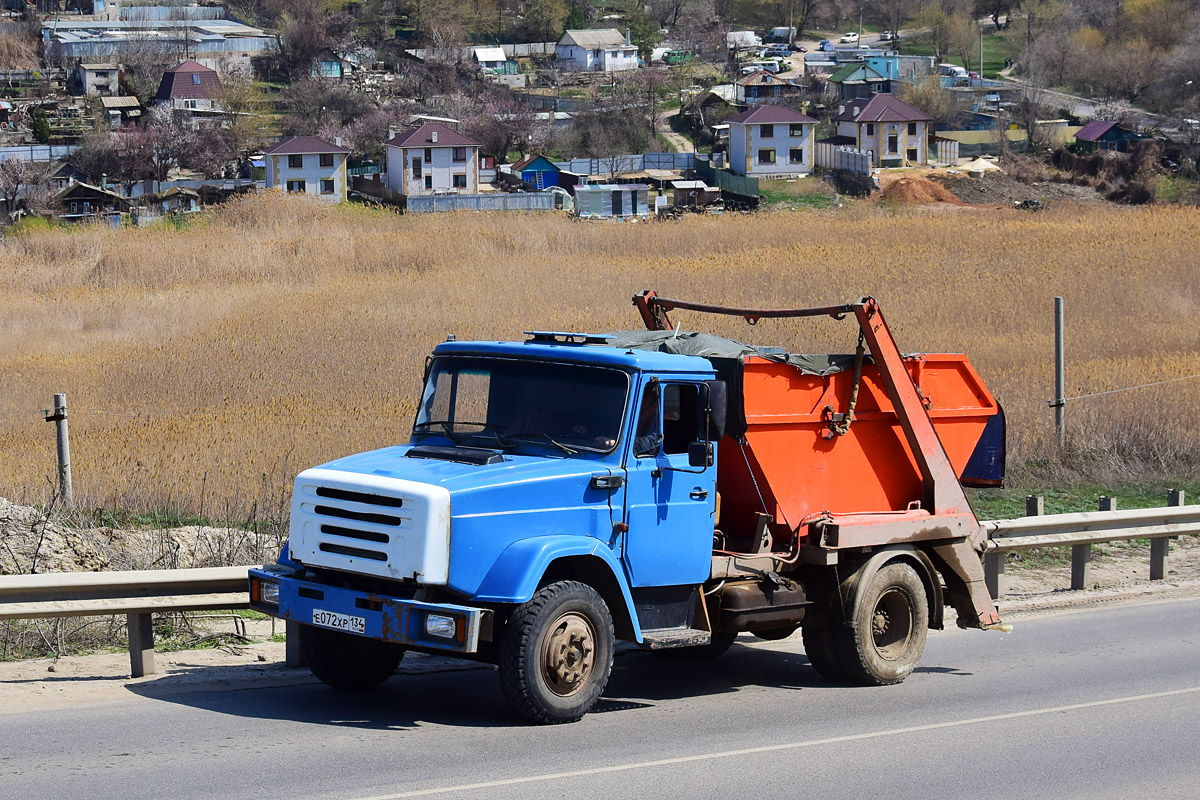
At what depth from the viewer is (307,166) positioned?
80875mm

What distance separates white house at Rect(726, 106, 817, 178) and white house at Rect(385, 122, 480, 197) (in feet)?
57.3

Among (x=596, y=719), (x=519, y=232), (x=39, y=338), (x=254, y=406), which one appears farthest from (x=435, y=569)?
(x=519, y=232)

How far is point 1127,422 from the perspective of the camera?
19.6 m

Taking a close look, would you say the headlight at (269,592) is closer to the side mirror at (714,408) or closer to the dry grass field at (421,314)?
the side mirror at (714,408)

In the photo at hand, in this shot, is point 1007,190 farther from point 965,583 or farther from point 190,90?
point 965,583

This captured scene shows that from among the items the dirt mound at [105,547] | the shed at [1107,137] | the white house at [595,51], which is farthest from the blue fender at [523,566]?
the white house at [595,51]

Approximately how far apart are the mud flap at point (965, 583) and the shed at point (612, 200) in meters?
61.8

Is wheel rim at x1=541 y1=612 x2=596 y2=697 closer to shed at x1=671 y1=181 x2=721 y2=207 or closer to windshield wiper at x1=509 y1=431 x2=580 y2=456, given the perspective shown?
windshield wiper at x1=509 y1=431 x2=580 y2=456

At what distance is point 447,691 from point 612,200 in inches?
2566

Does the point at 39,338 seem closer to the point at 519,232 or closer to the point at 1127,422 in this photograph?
the point at 519,232

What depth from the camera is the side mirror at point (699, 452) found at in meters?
9.09

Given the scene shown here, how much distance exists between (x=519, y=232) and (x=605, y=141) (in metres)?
57.7

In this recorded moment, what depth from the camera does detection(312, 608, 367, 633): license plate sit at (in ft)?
26.9

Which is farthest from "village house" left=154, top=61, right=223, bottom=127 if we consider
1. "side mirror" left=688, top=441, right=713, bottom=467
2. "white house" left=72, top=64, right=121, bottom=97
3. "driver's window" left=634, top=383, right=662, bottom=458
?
"side mirror" left=688, top=441, right=713, bottom=467
